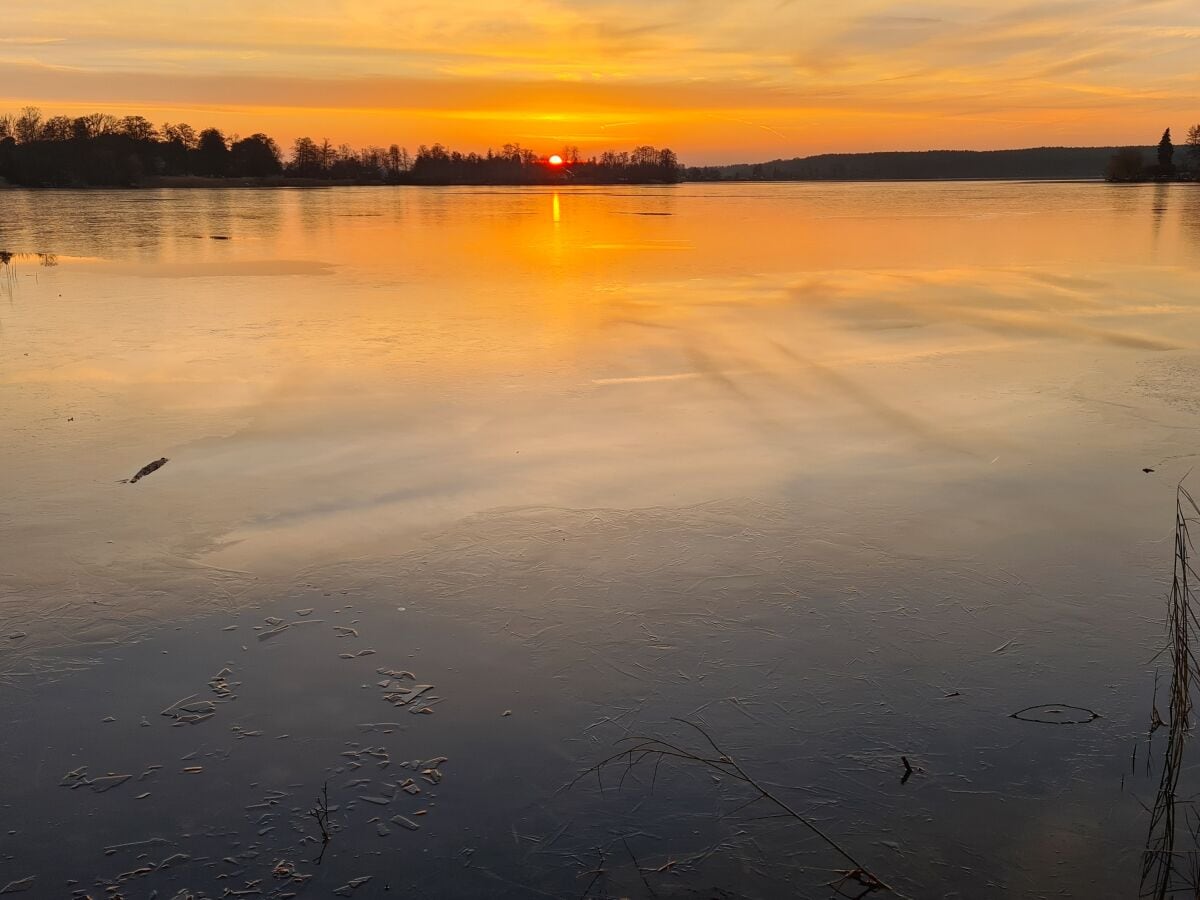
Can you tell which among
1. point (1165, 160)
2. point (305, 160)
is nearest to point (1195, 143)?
point (1165, 160)

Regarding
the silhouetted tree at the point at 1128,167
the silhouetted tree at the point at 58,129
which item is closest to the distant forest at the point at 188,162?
the silhouetted tree at the point at 58,129

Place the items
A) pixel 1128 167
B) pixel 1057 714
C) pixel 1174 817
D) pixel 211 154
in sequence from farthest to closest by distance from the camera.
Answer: pixel 211 154, pixel 1128 167, pixel 1057 714, pixel 1174 817

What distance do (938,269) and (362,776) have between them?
19922 millimetres

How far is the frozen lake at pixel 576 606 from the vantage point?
3.34 m

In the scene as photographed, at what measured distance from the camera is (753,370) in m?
10.7

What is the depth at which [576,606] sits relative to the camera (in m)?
5.04

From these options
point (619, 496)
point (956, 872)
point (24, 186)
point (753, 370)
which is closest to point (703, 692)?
point (956, 872)

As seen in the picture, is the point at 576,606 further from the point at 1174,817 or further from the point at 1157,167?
the point at 1157,167

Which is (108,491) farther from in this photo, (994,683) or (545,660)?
(994,683)

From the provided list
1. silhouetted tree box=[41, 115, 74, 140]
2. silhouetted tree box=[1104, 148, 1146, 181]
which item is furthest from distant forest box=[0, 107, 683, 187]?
silhouetted tree box=[1104, 148, 1146, 181]

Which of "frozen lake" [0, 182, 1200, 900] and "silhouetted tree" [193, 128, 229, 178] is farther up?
"silhouetted tree" [193, 128, 229, 178]

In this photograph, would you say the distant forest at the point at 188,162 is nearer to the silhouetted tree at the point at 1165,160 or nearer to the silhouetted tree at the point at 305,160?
the silhouetted tree at the point at 305,160

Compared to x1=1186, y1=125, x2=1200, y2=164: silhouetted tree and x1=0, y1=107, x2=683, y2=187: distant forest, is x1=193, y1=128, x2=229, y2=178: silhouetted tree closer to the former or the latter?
x1=0, y1=107, x2=683, y2=187: distant forest

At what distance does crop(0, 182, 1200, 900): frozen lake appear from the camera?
3340 millimetres
